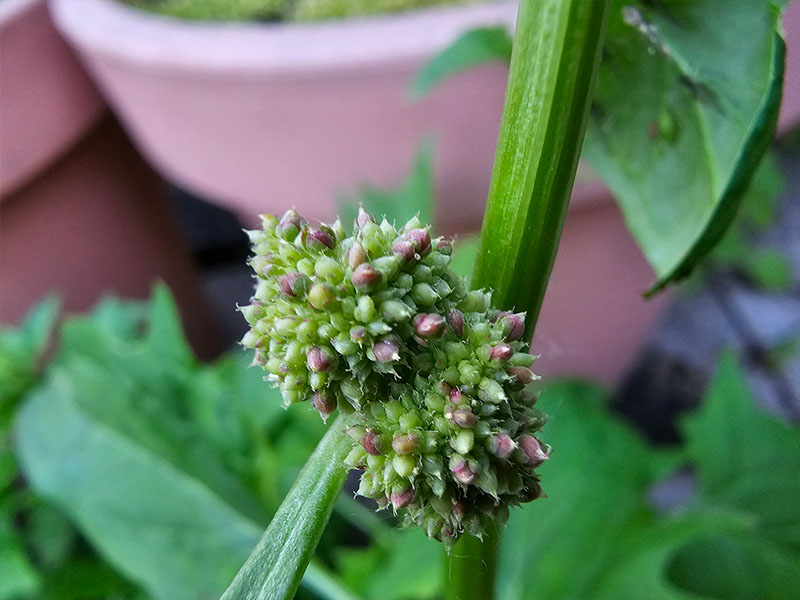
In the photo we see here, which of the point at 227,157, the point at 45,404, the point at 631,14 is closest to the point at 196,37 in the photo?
the point at 227,157

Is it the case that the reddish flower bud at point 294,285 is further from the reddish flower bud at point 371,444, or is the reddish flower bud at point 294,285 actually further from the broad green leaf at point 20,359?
the broad green leaf at point 20,359

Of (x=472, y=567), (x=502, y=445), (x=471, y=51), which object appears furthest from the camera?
(x=471, y=51)

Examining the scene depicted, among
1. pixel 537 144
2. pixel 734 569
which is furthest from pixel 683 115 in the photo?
pixel 734 569

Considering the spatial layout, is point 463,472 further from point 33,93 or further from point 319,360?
point 33,93

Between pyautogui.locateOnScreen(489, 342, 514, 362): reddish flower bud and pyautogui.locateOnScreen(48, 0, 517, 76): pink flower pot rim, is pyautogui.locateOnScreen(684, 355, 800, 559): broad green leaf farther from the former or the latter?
pyautogui.locateOnScreen(489, 342, 514, 362): reddish flower bud

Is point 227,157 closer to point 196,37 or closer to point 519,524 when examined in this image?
point 196,37

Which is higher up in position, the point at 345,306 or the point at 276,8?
the point at 276,8

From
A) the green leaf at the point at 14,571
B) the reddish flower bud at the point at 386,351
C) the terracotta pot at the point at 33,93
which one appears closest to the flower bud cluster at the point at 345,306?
the reddish flower bud at the point at 386,351
